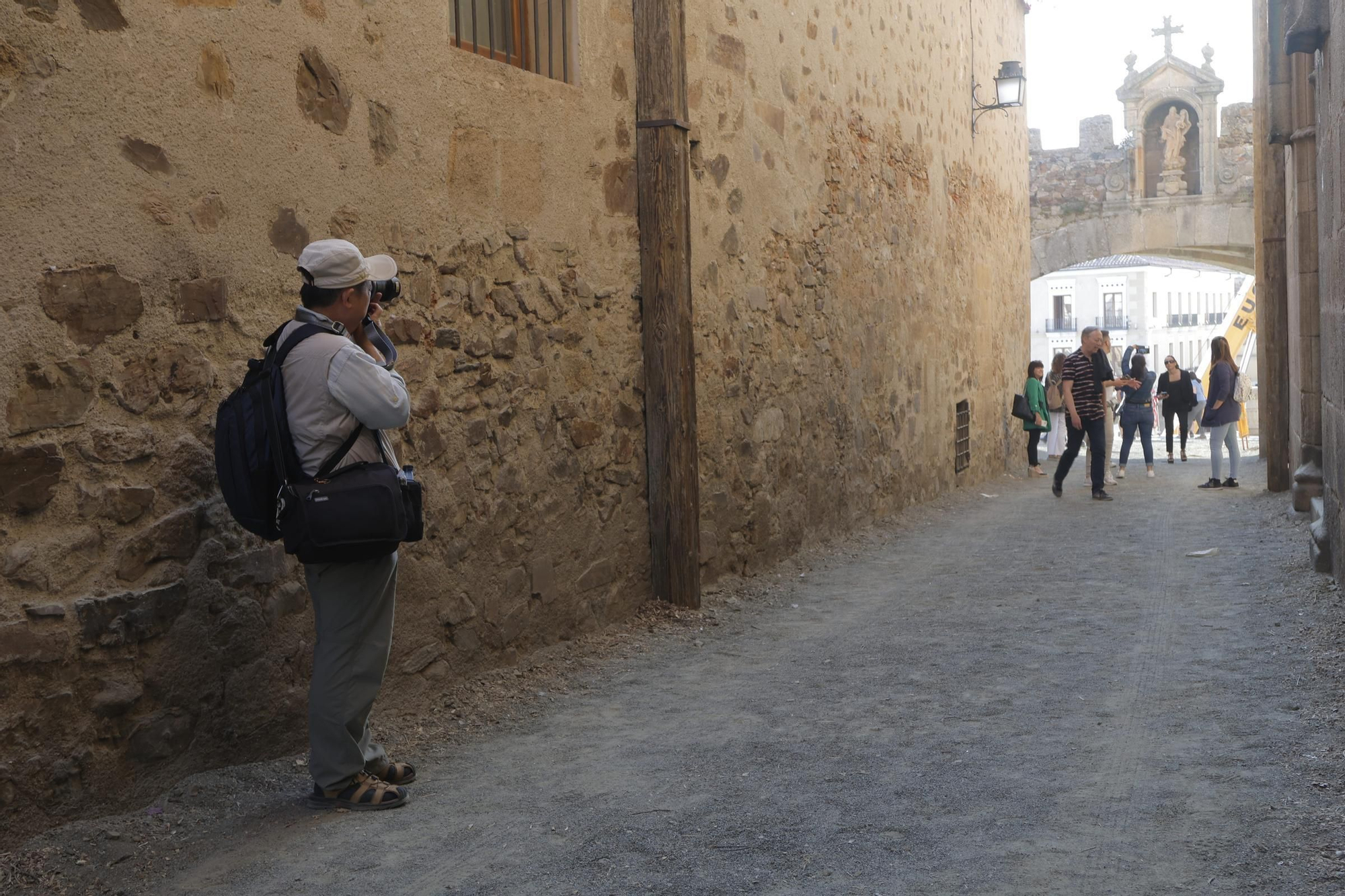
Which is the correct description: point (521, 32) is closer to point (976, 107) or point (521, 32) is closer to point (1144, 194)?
point (976, 107)

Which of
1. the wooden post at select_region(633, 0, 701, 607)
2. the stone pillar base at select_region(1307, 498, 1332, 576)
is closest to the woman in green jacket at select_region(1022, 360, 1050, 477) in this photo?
the stone pillar base at select_region(1307, 498, 1332, 576)

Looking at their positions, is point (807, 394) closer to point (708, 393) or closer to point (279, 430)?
point (708, 393)

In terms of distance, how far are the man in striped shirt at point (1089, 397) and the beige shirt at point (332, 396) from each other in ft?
26.5

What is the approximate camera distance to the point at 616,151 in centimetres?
549

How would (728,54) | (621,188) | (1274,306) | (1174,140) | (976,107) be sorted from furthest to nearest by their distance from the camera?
(1174,140) < (976,107) < (1274,306) < (728,54) < (621,188)

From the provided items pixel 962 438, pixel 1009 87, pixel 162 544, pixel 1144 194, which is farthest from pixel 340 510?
pixel 1144 194

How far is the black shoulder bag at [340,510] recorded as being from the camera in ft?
10.3

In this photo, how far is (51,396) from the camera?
3.05m

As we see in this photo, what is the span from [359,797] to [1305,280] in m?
7.20

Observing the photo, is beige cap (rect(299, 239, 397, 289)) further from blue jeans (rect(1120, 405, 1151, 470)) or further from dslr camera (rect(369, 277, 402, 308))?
blue jeans (rect(1120, 405, 1151, 470))

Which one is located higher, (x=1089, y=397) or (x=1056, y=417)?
(x=1089, y=397)

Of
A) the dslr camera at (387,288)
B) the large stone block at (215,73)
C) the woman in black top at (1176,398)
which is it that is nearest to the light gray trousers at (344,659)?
the dslr camera at (387,288)

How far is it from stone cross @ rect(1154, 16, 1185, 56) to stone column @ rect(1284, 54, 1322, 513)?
12.8 metres

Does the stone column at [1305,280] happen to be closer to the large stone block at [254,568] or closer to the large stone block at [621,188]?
the large stone block at [621,188]
